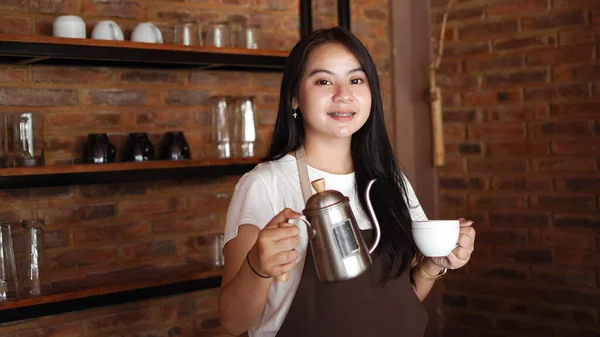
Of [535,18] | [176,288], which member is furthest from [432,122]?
[176,288]

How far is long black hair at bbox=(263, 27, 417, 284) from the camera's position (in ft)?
5.70

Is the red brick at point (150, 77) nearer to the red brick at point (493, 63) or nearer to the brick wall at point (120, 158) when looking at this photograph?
the brick wall at point (120, 158)

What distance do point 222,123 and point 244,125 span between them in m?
0.08

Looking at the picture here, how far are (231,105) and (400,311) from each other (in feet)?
4.70

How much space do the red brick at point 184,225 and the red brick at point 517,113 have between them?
1.27 metres

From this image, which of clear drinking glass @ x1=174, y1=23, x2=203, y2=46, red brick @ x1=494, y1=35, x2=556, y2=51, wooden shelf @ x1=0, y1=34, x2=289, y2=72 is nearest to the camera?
wooden shelf @ x1=0, y1=34, x2=289, y2=72

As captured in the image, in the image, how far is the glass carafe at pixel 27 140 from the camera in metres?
2.48

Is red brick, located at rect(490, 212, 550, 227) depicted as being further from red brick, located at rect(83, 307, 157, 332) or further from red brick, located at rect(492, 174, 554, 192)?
red brick, located at rect(83, 307, 157, 332)

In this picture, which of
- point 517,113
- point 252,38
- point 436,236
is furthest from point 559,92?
point 436,236

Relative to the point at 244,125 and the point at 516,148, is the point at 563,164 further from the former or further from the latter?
the point at 244,125

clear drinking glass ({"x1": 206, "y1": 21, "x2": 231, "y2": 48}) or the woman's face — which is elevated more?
clear drinking glass ({"x1": 206, "y1": 21, "x2": 231, "y2": 48})

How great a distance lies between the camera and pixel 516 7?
333cm

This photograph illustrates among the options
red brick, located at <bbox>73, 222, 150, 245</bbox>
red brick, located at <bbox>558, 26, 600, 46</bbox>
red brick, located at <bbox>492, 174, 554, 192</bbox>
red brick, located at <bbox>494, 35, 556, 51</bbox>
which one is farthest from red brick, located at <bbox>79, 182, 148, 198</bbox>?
red brick, located at <bbox>558, 26, 600, 46</bbox>

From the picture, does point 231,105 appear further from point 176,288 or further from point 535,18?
point 535,18
